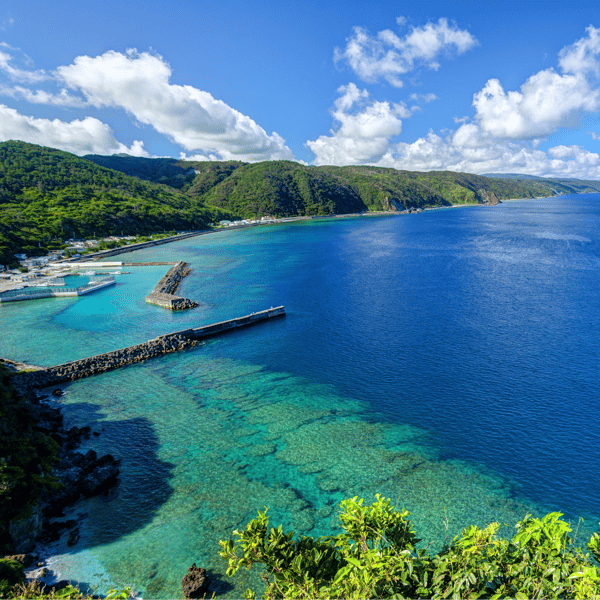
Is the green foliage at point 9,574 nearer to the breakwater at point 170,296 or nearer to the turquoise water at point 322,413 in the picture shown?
the turquoise water at point 322,413

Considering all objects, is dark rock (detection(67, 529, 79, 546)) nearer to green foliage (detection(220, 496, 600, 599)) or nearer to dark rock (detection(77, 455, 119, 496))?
dark rock (detection(77, 455, 119, 496))

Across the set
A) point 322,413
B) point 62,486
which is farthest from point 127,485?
point 322,413

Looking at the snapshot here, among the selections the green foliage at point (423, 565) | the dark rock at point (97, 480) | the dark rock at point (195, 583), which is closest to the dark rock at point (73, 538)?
the dark rock at point (97, 480)

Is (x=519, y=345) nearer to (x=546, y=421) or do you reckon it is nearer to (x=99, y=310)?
(x=546, y=421)

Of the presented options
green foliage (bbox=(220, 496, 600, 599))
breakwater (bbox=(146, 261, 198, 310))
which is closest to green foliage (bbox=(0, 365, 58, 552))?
green foliage (bbox=(220, 496, 600, 599))

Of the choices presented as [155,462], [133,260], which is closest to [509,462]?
[155,462]

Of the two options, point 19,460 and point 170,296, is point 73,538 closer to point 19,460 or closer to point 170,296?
point 19,460
